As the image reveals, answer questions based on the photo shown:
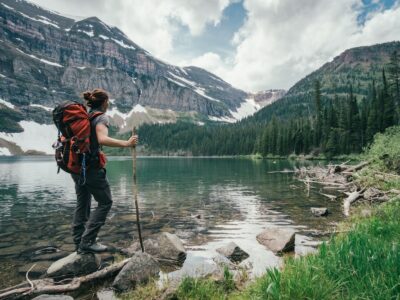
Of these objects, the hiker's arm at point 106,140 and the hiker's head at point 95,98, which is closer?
the hiker's arm at point 106,140

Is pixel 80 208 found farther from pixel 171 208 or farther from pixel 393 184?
pixel 393 184

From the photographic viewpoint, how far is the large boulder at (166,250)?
35.0ft

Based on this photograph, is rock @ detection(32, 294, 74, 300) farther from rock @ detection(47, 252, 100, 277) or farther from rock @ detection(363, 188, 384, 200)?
rock @ detection(363, 188, 384, 200)

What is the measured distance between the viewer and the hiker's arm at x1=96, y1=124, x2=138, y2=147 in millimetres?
8133

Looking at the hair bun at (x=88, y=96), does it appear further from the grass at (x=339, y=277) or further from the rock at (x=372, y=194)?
the rock at (x=372, y=194)

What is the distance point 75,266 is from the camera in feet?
29.2

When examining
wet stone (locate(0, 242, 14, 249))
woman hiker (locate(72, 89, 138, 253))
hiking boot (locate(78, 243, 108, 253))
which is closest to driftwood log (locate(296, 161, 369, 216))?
hiking boot (locate(78, 243, 108, 253))

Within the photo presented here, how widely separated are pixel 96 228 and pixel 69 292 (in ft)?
5.91

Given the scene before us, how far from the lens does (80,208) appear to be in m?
9.41

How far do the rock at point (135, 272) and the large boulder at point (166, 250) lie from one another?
1872mm

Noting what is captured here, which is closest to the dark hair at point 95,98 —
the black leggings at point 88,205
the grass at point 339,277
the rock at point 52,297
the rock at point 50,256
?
the black leggings at point 88,205

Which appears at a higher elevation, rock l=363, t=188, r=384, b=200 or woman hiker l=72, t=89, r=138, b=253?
woman hiker l=72, t=89, r=138, b=253

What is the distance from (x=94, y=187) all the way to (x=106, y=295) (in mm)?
2731

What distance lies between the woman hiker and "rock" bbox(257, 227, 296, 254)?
6.05 meters
